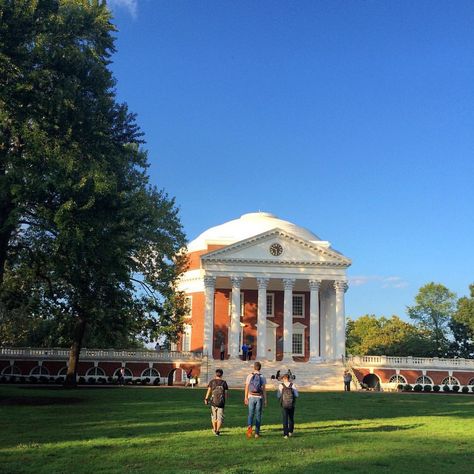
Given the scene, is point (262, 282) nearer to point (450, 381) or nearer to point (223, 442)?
point (450, 381)

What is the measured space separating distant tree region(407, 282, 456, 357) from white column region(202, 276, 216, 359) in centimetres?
3664

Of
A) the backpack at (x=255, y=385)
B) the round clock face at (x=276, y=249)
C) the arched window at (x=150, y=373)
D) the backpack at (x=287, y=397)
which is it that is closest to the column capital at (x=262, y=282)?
the round clock face at (x=276, y=249)

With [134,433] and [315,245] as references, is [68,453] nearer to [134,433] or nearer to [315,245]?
[134,433]

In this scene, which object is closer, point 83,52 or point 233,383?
point 83,52

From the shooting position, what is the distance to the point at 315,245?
52.1 metres

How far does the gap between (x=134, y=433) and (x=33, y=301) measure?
15.5 m

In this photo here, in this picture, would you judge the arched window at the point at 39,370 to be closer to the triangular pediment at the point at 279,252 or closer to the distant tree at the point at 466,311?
the triangular pediment at the point at 279,252

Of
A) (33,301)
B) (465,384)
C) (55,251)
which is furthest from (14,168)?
(465,384)

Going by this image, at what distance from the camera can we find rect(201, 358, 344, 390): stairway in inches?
1780

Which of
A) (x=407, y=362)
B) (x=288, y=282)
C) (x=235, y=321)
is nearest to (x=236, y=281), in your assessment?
(x=235, y=321)

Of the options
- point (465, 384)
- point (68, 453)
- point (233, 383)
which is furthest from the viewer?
point (465, 384)

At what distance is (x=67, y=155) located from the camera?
2131 cm

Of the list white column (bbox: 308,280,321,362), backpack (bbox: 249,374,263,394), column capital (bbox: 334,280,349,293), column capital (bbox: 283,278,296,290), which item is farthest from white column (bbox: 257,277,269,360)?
backpack (bbox: 249,374,263,394)

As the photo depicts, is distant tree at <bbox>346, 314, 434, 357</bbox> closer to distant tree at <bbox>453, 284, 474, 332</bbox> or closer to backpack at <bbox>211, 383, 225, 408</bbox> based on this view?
A: distant tree at <bbox>453, 284, 474, 332</bbox>
